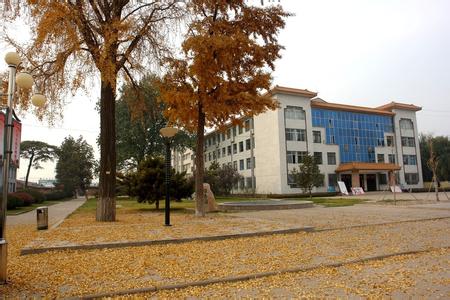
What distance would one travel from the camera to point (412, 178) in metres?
57.8

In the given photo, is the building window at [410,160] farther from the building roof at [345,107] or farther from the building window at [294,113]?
the building window at [294,113]

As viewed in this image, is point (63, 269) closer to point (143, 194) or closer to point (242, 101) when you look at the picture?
point (242, 101)

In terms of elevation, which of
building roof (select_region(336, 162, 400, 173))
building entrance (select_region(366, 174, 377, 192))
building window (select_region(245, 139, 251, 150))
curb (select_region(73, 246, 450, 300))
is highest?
building window (select_region(245, 139, 251, 150))

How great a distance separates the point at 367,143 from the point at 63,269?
54277 mm

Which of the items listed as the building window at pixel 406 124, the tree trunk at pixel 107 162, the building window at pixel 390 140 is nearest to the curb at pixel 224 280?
the tree trunk at pixel 107 162

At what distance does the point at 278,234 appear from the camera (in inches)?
402

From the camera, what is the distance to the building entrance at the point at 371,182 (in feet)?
176

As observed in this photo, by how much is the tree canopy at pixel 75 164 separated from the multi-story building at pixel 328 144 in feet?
75.9

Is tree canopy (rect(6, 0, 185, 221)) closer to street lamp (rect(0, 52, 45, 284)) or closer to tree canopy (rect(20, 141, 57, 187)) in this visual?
street lamp (rect(0, 52, 45, 284))

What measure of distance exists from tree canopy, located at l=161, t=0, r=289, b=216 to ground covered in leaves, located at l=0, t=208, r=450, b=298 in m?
6.49

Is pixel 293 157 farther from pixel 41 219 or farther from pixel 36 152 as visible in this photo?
pixel 36 152

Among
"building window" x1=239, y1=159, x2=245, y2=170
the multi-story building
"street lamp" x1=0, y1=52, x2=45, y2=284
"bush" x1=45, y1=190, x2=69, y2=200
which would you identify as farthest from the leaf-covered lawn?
"building window" x1=239, y1=159, x2=245, y2=170

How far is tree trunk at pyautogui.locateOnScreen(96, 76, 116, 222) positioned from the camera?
1414cm

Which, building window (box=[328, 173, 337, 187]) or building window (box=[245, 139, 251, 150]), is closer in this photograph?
building window (box=[328, 173, 337, 187])
